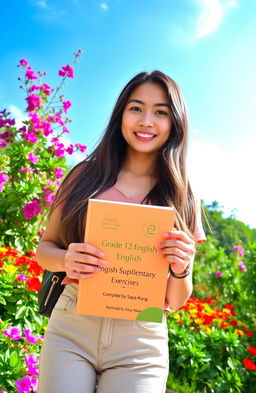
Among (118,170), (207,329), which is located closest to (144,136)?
(118,170)

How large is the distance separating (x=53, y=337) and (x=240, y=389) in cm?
266

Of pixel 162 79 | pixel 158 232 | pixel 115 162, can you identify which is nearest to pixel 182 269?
pixel 158 232

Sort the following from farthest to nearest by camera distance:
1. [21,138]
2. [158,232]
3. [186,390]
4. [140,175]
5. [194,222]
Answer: [21,138] → [186,390] → [140,175] → [194,222] → [158,232]

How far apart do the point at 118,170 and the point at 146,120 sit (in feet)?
0.98

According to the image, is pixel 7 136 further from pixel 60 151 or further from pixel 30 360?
pixel 30 360

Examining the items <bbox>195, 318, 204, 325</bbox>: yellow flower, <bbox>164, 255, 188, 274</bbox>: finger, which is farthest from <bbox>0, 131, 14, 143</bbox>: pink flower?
<bbox>164, 255, 188, 274</bbox>: finger

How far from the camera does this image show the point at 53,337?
4.48 feet

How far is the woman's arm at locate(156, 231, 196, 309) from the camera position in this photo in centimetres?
123

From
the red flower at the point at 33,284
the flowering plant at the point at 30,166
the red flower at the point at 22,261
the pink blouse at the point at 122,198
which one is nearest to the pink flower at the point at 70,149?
the flowering plant at the point at 30,166

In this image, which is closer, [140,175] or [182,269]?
[182,269]

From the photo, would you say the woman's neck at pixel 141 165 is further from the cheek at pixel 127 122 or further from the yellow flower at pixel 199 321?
the yellow flower at pixel 199 321

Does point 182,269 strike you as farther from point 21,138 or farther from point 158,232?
point 21,138

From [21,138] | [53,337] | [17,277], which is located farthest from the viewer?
[21,138]

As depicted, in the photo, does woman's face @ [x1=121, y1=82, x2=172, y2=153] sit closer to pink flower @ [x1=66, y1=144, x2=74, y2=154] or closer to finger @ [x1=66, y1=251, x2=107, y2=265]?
finger @ [x1=66, y1=251, x2=107, y2=265]
